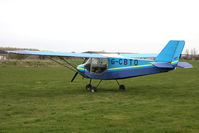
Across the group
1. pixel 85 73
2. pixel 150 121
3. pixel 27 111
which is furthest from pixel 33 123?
pixel 85 73

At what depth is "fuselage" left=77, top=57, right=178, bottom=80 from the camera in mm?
12664

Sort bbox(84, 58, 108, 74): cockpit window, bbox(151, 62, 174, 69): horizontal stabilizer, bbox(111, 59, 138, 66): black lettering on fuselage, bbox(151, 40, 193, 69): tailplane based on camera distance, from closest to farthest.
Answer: bbox(151, 62, 174, 69): horizontal stabilizer, bbox(151, 40, 193, 69): tailplane, bbox(111, 59, 138, 66): black lettering on fuselage, bbox(84, 58, 108, 74): cockpit window

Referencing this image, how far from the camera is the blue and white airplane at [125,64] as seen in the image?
39.5 feet

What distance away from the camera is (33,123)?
6.36 metres

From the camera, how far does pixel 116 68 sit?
1347cm

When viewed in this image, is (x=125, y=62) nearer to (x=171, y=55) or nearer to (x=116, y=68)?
(x=116, y=68)

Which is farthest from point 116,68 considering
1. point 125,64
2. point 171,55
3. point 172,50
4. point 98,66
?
point 172,50

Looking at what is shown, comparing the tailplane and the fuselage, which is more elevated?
the tailplane

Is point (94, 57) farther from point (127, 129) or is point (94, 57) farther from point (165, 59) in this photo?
point (127, 129)

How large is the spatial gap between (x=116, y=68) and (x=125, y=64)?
548 mm

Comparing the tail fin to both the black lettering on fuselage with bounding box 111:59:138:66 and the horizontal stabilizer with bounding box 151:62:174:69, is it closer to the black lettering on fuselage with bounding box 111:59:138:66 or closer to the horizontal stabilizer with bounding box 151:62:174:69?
the horizontal stabilizer with bounding box 151:62:174:69

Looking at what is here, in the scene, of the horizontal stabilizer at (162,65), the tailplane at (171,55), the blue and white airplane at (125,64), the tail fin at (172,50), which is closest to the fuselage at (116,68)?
the blue and white airplane at (125,64)

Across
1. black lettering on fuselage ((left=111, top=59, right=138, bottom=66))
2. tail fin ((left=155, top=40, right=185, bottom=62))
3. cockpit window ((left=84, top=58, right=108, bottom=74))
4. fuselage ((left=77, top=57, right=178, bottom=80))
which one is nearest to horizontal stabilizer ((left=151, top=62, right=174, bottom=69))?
tail fin ((left=155, top=40, right=185, bottom=62))

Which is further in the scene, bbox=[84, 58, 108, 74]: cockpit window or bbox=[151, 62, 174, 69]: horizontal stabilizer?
bbox=[84, 58, 108, 74]: cockpit window
